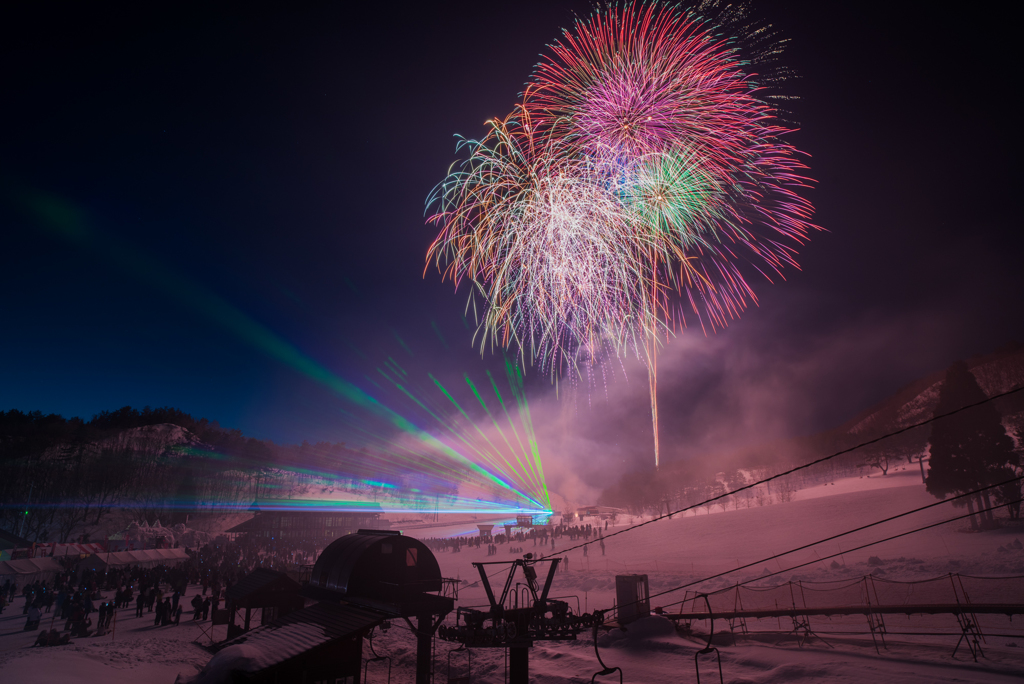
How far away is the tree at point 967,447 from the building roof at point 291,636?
43.6m

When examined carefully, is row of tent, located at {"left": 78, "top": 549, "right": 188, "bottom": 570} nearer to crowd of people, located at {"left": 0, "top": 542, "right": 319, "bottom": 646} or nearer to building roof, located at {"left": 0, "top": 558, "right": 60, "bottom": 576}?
crowd of people, located at {"left": 0, "top": 542, "right": 319, "bottom": 646}

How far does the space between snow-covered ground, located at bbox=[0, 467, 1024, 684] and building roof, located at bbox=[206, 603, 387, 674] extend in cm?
522

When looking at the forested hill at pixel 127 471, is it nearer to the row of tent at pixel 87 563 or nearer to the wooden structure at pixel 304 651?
the row of tent at pixel 87 563

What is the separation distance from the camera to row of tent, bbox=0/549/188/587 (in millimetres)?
32312

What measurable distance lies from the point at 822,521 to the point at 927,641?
34771 mm

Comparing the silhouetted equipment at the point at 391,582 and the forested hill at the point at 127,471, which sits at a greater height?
the forested hill at the point at 127,471

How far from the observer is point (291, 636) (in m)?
14.3

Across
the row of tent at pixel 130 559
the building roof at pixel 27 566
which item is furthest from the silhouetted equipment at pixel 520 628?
the row of tent at pixel 130 559

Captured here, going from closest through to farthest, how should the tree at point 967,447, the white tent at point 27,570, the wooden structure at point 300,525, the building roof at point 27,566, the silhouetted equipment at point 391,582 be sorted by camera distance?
the silhouetted equipment at point 391,582 → the building roof at point 27,566 → the white tent at point 27,570 → the tree at point 967,447 → the wooden structure at point 300,525

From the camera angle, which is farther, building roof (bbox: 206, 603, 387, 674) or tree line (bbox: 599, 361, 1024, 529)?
tree line (bbox: 599, 361, 1024, 529)

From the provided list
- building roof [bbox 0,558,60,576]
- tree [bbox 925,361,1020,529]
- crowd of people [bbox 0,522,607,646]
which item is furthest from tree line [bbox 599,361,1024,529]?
building roof [bbox 0,558,60,576]

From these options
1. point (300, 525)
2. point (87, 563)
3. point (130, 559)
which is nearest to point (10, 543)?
point (87, 563)

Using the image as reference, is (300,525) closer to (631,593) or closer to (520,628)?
(631,593)

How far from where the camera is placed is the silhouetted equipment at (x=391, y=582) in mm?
17625
